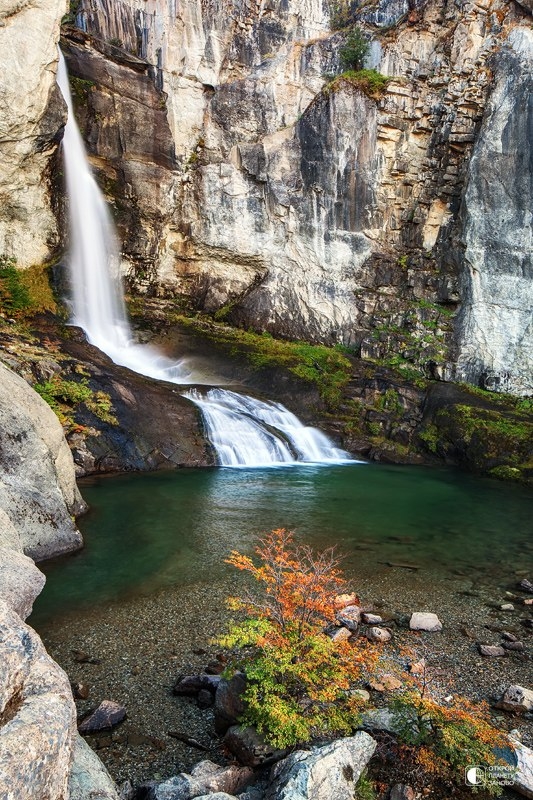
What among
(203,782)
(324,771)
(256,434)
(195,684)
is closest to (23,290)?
(256,434)

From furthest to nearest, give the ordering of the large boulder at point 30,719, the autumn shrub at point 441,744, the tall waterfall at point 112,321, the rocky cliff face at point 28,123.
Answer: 1. the rocky cliff face at point 28,123
2. the tall waterfall at point 112,321
3. the autumn shrub at point 441,744
4. the large boulder at point 30,719

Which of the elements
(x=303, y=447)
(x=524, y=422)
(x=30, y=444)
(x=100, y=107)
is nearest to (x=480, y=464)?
(x=524, y=422)

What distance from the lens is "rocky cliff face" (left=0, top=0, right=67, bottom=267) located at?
60.6 ft

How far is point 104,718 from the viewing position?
448 centimetres

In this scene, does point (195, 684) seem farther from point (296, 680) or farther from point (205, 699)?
point (296, 680)

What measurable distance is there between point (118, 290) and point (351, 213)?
11.9 m

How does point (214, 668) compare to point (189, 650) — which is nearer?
point (214, 668)

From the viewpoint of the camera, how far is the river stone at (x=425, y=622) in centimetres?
643

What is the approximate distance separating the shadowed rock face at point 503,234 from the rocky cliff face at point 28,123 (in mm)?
17512

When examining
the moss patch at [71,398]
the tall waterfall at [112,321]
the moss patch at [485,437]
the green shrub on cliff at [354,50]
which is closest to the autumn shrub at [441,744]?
the moss patch at [71,398]

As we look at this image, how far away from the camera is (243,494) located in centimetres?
1307

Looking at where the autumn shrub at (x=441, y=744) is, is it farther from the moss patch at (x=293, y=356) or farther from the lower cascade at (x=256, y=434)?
the moss patch at (x=293, y=356)

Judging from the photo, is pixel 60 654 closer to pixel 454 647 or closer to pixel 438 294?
pixel 454 647

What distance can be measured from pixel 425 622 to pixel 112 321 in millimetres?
20198
